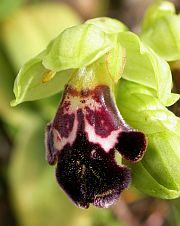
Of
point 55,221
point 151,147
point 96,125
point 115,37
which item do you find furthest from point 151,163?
point 55,221

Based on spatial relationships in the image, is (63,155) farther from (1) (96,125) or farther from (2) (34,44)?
(2) (34,44)

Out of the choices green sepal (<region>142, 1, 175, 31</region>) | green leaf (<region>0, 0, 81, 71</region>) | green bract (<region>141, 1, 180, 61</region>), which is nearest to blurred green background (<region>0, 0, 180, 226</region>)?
green leaf (<region>0, 0, 81, 71</region>)

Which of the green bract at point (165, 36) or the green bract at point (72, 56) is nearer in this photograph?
the green bract at point (72, 56)

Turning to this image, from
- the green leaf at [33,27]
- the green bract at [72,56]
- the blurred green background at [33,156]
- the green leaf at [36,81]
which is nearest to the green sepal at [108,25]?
the green bract at [72,56]

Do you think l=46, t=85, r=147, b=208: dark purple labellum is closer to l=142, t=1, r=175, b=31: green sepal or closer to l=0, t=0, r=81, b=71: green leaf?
l=142, t=1, r=175, b=31: green sepal

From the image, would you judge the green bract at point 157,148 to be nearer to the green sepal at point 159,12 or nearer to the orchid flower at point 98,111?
the orchid flower at point 98,111

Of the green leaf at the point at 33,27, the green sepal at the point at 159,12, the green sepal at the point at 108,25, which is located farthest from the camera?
the green leaf at the point at 33,27
